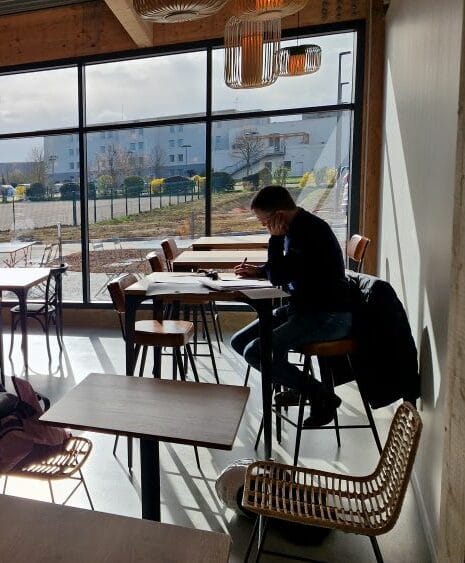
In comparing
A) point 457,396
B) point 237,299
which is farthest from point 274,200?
point 457,396

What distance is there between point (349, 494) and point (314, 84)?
430 cm

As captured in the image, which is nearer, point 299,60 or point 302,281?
point 302,281

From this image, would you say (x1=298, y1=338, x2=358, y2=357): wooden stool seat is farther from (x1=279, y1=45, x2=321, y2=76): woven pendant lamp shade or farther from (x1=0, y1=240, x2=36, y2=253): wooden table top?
(x1=0, y1=240, x2=36, y2=253): wooden table top

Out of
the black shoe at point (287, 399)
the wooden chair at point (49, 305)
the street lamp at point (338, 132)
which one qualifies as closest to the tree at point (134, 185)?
the wooden chair at point (49, 305)

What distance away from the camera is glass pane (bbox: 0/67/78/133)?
5.57m

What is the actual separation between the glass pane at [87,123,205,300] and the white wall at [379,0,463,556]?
269 cm

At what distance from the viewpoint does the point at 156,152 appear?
18.0ft

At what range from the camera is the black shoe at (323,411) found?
258 centimetres

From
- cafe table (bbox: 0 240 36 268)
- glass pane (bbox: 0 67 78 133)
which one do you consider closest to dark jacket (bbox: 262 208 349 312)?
glass pane (bbox: 0 67 78 133)

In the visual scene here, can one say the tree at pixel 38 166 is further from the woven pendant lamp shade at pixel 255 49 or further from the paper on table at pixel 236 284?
the paper on table at pixel 236 284

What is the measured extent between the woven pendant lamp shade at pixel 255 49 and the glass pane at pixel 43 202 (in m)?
2.81

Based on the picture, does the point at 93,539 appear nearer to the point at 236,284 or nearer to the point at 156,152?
the point at 236,284

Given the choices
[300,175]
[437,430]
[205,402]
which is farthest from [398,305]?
[300,175]

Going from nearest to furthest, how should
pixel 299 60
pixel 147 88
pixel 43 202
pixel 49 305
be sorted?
pixel 299 60 < pixel 49 305 < pixel 147 88 < pixel 43 202
